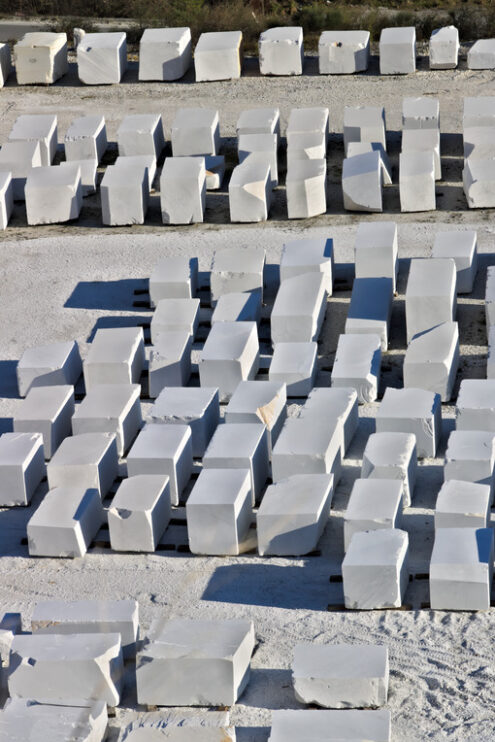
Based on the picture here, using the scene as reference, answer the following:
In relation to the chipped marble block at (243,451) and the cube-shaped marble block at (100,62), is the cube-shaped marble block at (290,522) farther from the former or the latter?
the cube-shaped marble block at (100,62)

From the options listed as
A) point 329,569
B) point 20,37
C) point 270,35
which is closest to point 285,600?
point 329,569

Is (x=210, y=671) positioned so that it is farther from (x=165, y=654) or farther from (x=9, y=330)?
(x=9, y=330)

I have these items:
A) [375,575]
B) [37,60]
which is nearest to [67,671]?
→ [375,575]

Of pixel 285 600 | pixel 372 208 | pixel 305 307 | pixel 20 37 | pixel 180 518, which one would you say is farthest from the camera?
pixel 20 37

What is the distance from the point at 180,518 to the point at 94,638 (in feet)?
8.84

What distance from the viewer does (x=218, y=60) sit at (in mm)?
24938

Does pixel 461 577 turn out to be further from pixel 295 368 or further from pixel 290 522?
pixel 295 368

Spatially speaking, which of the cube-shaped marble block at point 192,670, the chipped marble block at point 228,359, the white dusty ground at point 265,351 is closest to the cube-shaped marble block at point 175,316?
the chipped marble block at point 228,359

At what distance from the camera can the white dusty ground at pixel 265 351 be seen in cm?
1132

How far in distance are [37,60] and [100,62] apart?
1101 millimetres

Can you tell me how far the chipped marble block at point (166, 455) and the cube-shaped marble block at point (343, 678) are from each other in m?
3.23

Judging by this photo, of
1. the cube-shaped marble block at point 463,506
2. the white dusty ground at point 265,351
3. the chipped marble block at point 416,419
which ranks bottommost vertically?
the white dusty ground at point 265,351

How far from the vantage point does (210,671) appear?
1102 centimetres

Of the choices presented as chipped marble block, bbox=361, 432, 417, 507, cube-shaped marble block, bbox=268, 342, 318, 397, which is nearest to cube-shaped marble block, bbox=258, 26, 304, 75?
cube-shaped marble block, bbox=268, 342, 318, 397
